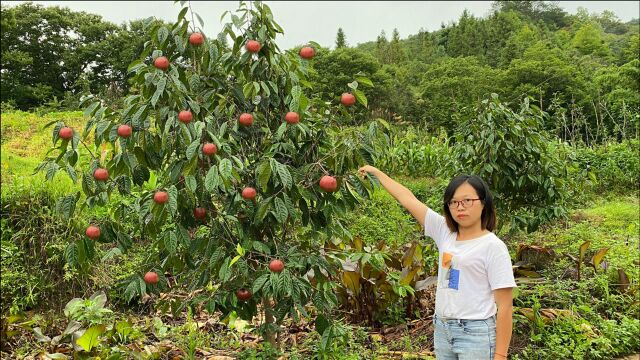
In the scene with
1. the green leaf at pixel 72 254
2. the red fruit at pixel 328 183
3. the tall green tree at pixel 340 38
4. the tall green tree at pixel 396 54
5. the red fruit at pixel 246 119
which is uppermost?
the tall green tree at pixel 340 38

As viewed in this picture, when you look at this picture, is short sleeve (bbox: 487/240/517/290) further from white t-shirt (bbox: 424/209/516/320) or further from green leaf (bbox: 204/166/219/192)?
green leaf (bbox: 204/166/219/192)

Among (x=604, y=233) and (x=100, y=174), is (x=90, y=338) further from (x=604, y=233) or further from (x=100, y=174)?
(x=604, y=233)

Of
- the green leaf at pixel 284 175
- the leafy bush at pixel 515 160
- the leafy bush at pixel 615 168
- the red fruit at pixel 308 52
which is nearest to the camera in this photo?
the green leaf at pixel 284 175

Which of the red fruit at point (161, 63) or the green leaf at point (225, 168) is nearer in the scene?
the green leaf at point (225, 168)

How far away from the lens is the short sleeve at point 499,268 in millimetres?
1886

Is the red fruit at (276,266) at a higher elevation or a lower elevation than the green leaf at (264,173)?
lower

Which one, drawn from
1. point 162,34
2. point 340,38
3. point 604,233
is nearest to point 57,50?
point 340,38

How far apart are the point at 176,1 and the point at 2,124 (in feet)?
29.0

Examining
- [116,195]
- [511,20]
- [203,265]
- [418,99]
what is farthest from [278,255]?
[511,20]

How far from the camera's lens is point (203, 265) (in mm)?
2484

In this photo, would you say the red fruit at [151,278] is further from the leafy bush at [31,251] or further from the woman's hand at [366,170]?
the leafy bush at [31,251]

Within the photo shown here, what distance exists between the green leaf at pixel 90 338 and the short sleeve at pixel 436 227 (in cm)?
180

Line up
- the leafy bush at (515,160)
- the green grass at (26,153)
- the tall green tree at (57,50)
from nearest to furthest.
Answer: the leafy bush at (515,160) < the green grass at (26,153) < the tall green tree at (57,50)

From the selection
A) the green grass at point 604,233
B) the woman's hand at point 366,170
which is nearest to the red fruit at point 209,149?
the woman's hand at point 366,170
